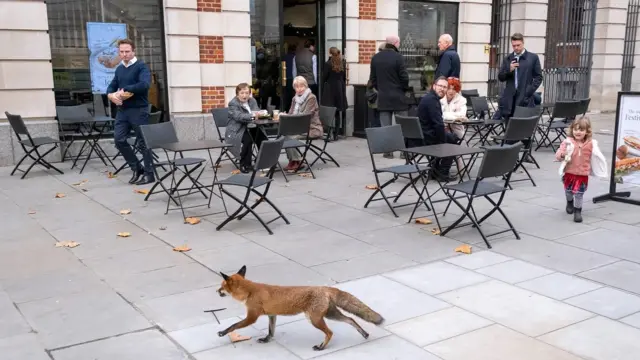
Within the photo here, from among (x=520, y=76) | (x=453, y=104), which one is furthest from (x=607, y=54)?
(x=453, y=104)

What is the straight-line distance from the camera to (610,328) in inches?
167

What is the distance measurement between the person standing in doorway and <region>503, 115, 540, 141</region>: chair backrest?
5.85 meters

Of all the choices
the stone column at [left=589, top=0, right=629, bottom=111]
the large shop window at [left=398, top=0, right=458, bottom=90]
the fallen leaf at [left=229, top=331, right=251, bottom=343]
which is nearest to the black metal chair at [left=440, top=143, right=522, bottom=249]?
the fallen leaf at [left=229, top=331, right=251, bottom=343]

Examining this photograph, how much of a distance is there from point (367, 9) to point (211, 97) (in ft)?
13.1

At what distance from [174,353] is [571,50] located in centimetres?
1661

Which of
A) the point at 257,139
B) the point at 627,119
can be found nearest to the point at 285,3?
the point at 257,139

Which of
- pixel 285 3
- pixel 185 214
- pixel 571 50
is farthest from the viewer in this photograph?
pixel 571 50

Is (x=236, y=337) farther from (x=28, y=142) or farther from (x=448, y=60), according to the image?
(x=448, y=60)

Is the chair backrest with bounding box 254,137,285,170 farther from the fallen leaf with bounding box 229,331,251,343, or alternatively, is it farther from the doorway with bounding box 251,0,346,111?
the doorway with bounding box 251,0,346,111

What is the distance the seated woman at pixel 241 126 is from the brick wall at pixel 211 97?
2.45 m

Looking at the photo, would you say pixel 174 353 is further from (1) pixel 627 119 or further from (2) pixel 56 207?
(1) pixel 627 119

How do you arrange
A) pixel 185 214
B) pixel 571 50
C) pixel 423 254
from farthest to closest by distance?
1. pixel 571 50
2. pixel 185 214
3. pixel 423 254

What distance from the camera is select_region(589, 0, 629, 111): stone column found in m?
18.7

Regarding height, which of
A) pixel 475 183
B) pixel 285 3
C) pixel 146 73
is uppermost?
pixel 285 3
